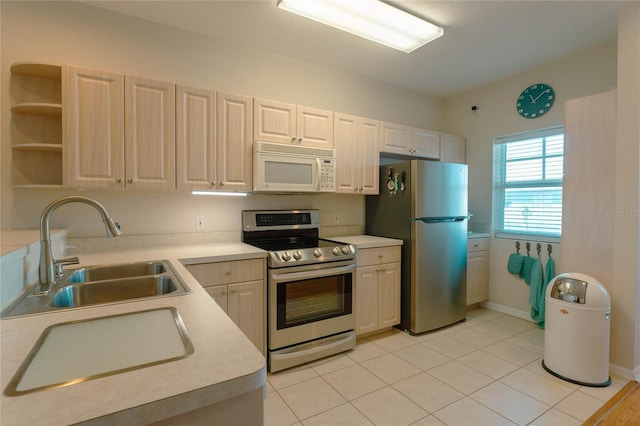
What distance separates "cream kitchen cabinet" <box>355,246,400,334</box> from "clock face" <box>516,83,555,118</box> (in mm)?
2099

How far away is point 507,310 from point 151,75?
14.1 feet

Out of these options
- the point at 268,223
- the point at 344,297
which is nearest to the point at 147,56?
the point at 268,223

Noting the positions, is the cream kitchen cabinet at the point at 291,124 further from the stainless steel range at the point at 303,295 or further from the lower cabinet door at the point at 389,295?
the lower cabinet door at the point at 389,295

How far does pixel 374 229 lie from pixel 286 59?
6.48 ft

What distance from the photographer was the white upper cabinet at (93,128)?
200 cm

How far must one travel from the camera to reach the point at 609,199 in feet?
7.68

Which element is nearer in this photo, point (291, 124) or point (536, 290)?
point (291, 124)

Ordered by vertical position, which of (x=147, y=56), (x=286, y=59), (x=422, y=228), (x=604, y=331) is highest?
(x=286, y=59)

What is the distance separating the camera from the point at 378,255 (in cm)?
299

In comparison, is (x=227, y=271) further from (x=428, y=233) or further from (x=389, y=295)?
(x=428, y=233)

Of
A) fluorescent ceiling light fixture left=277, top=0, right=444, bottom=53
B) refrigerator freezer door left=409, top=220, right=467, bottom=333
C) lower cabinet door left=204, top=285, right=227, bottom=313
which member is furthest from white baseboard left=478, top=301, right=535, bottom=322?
lower cabinet door left=204, top=285, right=227, bottom=313

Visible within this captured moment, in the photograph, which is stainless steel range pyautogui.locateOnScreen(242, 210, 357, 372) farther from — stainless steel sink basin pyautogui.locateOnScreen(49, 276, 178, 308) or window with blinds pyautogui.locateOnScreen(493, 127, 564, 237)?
window with blinds pyautogui.locateOnScreen(493, 127, 564, 237)

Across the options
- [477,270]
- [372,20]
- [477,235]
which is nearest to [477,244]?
[477,235]

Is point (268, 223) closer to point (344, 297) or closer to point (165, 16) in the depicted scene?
point (344, 297)
